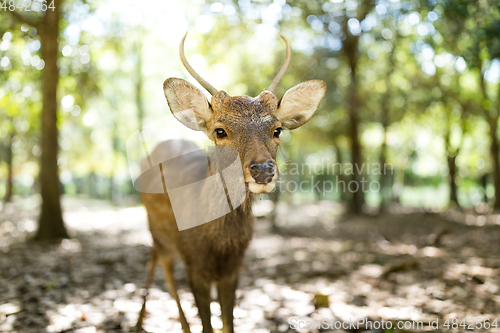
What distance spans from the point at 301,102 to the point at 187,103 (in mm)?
987

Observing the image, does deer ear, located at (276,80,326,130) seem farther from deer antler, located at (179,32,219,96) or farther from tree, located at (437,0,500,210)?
tree, located at (437,0,500,210)

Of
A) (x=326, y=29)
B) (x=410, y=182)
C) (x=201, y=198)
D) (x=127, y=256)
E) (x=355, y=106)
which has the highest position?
(x=326, y=29)

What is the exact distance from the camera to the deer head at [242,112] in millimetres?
2621

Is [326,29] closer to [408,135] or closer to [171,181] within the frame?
[171,181]

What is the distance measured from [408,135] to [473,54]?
638 inches

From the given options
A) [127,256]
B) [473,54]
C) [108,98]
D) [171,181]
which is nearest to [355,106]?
[473,54]

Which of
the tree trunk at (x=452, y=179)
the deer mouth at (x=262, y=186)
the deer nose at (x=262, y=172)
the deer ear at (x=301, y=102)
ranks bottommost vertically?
the tree trunk at (x=452, y=179)

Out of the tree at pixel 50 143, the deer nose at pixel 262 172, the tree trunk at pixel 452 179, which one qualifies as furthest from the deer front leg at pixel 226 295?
the tree trunk at pixel 452 179

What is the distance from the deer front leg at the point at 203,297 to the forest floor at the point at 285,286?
0.68m

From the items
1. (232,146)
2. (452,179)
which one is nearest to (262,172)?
(232,146)

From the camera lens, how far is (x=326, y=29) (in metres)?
9.48

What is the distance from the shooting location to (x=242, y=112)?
2715 mm

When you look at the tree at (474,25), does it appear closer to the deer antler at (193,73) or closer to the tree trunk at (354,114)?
the deer antler at (193,73)

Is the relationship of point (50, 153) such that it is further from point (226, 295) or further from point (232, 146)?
point (232, 146)
